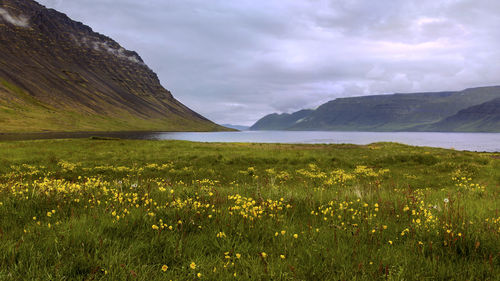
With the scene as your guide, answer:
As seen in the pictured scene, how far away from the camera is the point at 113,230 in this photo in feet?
14.2

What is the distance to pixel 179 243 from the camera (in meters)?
3.91

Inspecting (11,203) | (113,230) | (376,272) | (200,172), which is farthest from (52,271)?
(200,172)

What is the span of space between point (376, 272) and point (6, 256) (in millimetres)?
5046

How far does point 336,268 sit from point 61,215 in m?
5.50

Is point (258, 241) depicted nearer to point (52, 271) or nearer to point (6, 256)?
point (52, 271)

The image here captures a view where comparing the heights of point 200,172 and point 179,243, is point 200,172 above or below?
below

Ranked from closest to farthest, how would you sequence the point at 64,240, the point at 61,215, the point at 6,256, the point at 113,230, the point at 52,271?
the point at 52,271 → the point at 6,256 → the point at 64,240 → the point at 113,230 → the point at 61,215

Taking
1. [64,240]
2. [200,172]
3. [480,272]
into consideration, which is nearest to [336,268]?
[480,272]

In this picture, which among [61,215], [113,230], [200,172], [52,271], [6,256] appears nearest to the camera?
[52,271]

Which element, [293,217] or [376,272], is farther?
[293,217]

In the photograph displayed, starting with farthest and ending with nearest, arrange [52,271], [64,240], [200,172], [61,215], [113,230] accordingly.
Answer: [200,172], [61,215], [113,230], [64,240], [52,271]

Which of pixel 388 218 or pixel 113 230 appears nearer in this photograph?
pixel 113 230

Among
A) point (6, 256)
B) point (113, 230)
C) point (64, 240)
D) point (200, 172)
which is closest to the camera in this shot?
point (6, 256)

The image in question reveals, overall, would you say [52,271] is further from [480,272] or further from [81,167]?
[81,167]
